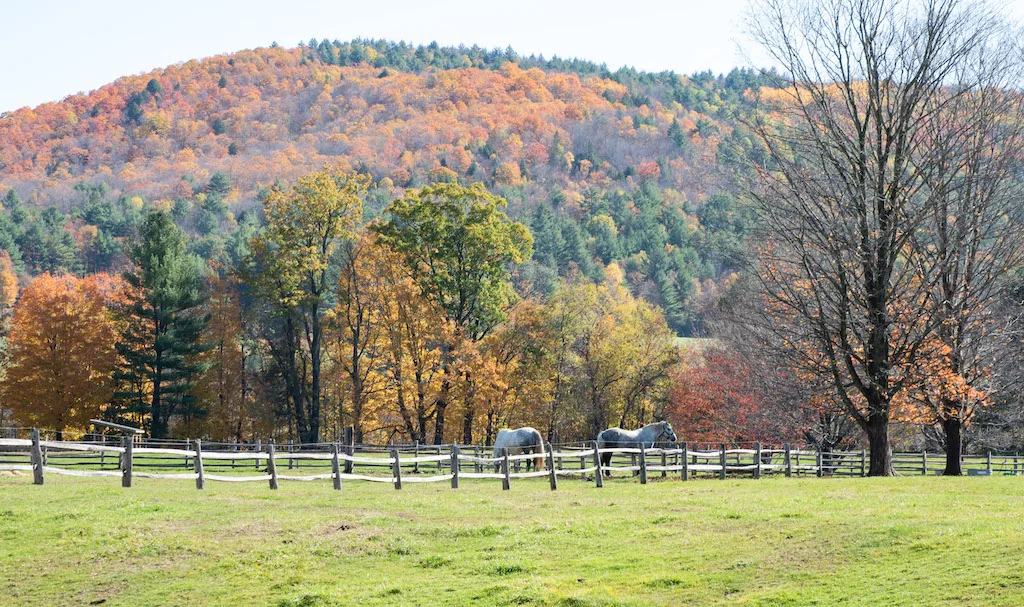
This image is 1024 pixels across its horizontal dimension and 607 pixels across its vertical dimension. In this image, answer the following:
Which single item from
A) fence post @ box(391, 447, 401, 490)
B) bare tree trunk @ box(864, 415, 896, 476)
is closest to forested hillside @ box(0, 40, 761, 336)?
bare tree trunk @ box(864, 415, 896, 476)

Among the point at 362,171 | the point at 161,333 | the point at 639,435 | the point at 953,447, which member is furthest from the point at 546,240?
the point at 953,447

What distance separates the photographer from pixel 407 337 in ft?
163

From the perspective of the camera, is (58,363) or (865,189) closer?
(865,189)

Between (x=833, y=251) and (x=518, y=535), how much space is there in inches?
546

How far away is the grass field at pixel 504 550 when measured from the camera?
41.3 feet

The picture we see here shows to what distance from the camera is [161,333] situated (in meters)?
51.8

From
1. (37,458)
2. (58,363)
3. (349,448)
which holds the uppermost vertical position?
(58,363)

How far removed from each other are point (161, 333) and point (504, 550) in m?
40.0

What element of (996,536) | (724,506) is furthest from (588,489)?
(996,536)

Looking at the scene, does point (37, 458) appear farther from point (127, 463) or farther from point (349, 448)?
point (349, 448)

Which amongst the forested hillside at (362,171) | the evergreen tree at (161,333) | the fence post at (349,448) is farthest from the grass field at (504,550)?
the forested hillside at (362,171)

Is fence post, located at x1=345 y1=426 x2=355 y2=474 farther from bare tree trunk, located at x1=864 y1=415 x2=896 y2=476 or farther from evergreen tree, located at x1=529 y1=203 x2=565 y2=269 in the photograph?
evergreen tree, located at x1=529 y1=203 x2=565 y2=269

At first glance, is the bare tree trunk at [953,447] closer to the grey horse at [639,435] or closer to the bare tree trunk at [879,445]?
the bare tree trunk at [879,445]

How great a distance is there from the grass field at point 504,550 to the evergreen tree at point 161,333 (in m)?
30.9
